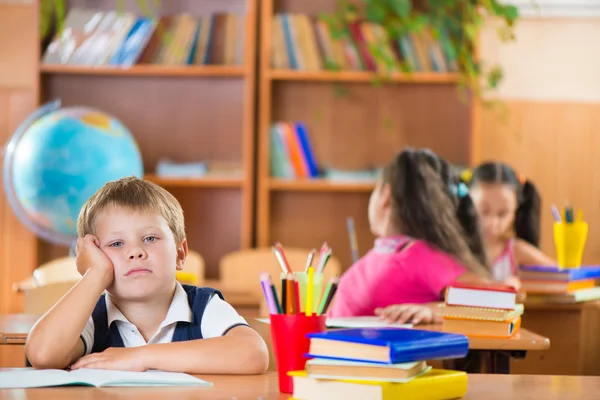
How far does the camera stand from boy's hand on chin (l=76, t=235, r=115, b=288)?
1.64 m

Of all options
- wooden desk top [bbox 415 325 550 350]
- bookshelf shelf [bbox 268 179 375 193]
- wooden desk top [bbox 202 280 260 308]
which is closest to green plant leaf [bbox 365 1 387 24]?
bookshelf shelf [bbox 268 179 375 193]

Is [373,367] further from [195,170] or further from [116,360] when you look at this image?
[195,170]

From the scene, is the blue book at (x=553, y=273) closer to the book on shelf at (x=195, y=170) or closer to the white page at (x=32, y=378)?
the book on shelf at (x=195, y=170)

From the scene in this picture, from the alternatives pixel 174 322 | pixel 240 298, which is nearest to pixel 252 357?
pixel 174 322

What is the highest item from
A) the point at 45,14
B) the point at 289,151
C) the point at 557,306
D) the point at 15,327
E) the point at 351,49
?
the point at 45,14

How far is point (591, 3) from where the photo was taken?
15.2 ft

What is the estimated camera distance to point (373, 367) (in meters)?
1.23

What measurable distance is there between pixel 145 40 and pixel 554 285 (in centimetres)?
243

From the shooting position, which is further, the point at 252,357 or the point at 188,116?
the point at 188,116

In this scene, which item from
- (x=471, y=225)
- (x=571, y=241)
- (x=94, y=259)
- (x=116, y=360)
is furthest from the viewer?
(x=571, y=241)

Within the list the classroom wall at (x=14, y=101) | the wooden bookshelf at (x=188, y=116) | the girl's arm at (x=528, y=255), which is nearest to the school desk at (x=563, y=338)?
the girl's arm at (x=528, y=255)

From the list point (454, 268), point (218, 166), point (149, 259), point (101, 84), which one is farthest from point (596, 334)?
point (101, 84)

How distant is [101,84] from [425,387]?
12.2 ft

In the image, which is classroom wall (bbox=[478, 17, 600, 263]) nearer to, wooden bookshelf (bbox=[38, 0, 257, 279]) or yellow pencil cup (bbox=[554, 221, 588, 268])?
wooden bookshelf (bbox=[38, 0, 257, 279])
